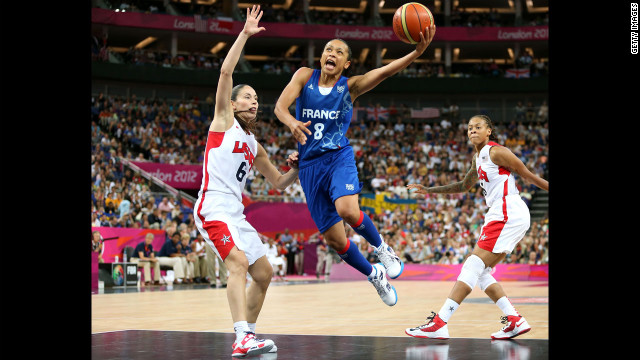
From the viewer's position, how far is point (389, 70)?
6438 millimetres

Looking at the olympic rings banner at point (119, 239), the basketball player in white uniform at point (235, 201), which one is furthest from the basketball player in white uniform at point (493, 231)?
the olympic rings banner at point (119, 239)

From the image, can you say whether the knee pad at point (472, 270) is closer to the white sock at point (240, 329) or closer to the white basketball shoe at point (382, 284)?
the white basketball shoe at point (382, 284)

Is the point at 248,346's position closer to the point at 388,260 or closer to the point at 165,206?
the point at 388,260

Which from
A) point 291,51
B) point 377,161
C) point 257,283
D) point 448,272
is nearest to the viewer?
point 257,283

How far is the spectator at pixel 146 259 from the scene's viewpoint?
17.2m

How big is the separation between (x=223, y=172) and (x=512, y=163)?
2862 millimetres

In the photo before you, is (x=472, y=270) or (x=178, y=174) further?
(x=178, y=174)

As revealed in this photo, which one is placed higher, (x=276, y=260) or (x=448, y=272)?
(x=276, y=260)

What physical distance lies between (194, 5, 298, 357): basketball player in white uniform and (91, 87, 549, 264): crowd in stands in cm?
1312

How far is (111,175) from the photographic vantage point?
22688 millimetres

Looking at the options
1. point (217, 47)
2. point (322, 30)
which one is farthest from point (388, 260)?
point (217, 47)

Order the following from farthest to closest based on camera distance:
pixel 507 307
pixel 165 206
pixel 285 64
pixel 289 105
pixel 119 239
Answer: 1. pixel 285 64
2. pixel 165 206
3. pixel 119 239
4. pixel 507 307
5. pixel 289 105
